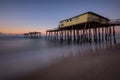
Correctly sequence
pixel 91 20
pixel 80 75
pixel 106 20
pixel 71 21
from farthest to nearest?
pixel 71 21 < pixel 106 20 < pixel 91 20 < pixel 80 75

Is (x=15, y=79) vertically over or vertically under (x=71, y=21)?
under

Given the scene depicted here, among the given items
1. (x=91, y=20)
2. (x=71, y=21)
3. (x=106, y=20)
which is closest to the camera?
(x=91, y=20)

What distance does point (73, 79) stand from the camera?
14.6ft

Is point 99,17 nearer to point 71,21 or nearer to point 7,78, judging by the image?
point 71,21

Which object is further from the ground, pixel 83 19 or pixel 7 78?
pixel 83 19

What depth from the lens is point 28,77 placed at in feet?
16.3

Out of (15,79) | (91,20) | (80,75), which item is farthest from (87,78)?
(91,20)

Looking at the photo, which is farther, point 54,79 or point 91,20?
point 91,20

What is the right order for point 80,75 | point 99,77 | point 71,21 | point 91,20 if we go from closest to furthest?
point 99,77, point 80,75, point 91,20, point 71,21

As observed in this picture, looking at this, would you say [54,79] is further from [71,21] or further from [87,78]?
[71,21]

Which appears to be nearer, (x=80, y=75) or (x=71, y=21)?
(x=80, y=75)

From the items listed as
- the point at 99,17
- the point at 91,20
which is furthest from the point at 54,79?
the point at 99,17

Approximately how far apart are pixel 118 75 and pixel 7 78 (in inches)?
187

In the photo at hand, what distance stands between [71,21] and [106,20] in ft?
21.8
